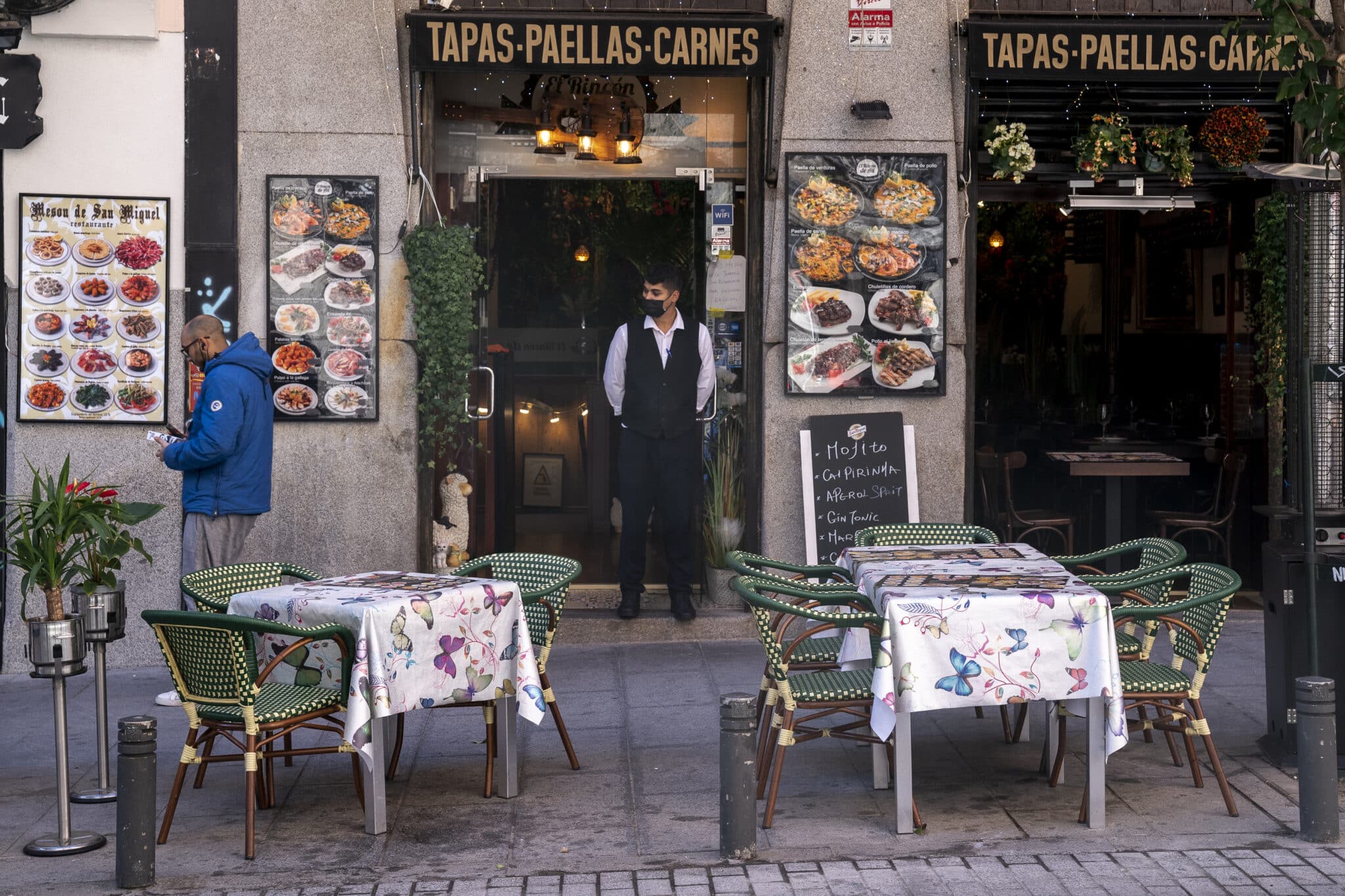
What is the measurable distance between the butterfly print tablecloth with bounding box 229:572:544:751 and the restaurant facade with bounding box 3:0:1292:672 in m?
3.23

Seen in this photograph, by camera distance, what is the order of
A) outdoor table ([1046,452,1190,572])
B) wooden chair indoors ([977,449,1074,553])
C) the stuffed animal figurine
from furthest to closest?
1. wooden chair indoors ([977,449,1074,553])
2. outdoor table ([1046,452,1190,572])
3. the stuffed animal figurine

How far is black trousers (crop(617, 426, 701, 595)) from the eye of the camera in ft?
30.7

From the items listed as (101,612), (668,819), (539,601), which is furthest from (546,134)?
(668,819)

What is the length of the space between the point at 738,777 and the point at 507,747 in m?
1.34

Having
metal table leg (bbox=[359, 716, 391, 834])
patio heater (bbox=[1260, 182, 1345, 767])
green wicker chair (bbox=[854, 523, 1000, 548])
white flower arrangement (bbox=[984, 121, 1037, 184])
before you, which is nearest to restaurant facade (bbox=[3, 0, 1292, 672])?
white flower arrangement (bbox=[984, 121, 1037, 184])

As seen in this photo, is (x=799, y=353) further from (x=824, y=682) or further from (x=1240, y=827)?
(x=1240, y=827)

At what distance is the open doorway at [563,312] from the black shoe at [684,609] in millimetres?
909

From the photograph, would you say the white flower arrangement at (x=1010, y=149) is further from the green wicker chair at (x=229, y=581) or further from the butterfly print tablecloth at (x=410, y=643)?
the green wicker chair at (x=229, y=581)

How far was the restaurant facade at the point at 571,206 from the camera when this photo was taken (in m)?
9.04

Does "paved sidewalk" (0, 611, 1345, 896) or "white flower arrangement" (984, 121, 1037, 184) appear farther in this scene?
"white flower arrangement" (984, 121, 1037, 184)

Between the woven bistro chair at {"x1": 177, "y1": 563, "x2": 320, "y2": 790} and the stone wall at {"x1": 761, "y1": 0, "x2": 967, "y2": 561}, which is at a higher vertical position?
the stone wall at {"x1": 761, "y1": 0, "x2": 967, "y2": 561}

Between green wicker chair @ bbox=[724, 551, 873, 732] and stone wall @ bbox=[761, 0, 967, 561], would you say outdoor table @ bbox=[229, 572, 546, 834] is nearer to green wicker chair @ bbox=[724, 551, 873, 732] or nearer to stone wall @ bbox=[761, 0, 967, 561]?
green wicker chair @ bbox=[724, 551, 873, 732]

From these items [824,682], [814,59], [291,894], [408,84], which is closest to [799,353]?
[814,59]

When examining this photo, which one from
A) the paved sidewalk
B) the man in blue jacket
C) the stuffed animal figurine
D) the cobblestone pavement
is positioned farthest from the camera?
the stuffed animal figurine
